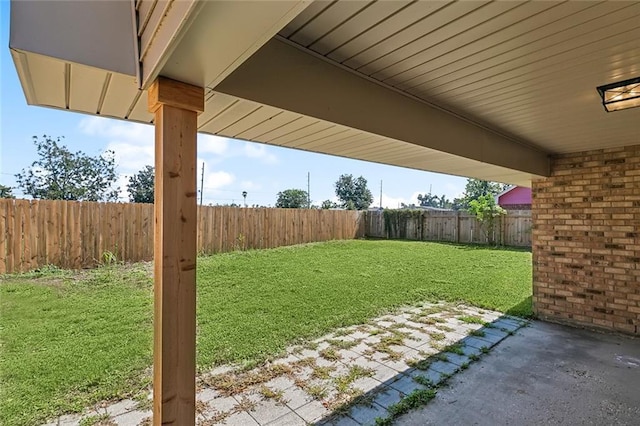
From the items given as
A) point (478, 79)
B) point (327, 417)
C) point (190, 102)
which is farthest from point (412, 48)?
point (327, 417)

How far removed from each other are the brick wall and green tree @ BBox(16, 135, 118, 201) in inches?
658

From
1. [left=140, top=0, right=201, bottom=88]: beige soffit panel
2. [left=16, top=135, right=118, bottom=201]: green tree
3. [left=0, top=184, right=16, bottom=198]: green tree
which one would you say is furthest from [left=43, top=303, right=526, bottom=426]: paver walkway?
[left=0, top=184, right=16, bottom=198]: green tree

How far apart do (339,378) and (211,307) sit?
8.06ft

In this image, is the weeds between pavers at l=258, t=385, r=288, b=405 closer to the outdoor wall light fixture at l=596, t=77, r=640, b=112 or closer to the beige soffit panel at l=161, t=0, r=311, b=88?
the beige soffit panel at l=161, t=0, r=311, b=88

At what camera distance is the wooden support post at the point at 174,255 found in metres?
1.29

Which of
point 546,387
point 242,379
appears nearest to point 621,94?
point 546,387

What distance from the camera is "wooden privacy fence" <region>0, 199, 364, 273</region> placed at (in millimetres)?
5285

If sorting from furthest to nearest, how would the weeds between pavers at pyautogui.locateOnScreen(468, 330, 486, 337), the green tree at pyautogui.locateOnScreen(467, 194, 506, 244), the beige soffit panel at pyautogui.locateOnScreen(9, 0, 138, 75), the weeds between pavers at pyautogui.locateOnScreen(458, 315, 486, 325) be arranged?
1. the green tree at pyautogui.locateOnScreen(467, 194, 506, 244)
2. the weeds between pavers at pyautogui.locateOnScreen(458, 315, 486, 325)
3. the weeds between pavers at pyautogui.locateOnScreen(468, 330, 486, 337)
4. the beige soffit panel at pyautogui.locateOnScreen(9, 0, 138, 75)

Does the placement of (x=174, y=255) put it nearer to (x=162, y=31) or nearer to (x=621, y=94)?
(x=162, y=31)

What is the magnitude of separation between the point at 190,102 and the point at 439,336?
12.0ft

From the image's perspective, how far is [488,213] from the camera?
37.3 feet

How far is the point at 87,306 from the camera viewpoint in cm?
428

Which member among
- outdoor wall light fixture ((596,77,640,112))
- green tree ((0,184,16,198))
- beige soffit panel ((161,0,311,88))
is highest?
green tree ((0,184,16,198))

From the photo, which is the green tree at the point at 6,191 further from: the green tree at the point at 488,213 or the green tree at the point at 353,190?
the green tree at the point at 353,190
